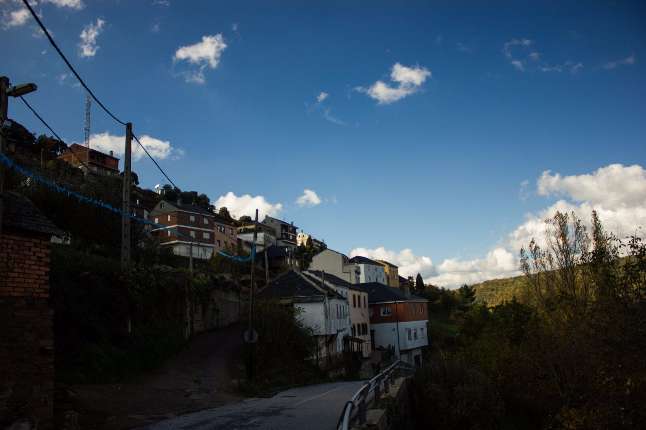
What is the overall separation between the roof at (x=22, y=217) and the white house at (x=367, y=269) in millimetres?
72573

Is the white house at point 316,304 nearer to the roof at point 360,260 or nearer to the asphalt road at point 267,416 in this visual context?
the asphalt road at point 267,416

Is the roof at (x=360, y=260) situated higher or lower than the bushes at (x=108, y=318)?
higher

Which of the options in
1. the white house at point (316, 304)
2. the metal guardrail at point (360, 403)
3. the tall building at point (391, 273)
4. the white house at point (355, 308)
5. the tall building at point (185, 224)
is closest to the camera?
the metal guardrail at point (360, 403)

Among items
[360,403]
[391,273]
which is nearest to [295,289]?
[360,403]

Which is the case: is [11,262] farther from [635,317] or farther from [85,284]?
[635,317]

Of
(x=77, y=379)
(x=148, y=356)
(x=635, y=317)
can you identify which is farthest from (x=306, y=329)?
(x=635, y=317)

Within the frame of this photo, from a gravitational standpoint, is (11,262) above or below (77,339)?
above

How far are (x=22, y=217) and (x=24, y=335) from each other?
2.27m

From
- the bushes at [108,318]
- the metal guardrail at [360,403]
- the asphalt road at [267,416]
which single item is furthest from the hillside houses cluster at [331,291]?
the metal guardrail at [360,403]

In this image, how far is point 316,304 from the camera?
120ft

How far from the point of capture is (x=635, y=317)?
50.5 ft

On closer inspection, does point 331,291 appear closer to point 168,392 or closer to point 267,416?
point 168,392

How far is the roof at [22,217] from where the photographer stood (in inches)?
354

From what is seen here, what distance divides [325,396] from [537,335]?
682 inches
